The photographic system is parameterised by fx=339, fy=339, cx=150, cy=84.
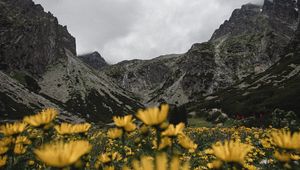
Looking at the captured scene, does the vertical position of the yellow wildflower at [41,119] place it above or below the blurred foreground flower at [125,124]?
above

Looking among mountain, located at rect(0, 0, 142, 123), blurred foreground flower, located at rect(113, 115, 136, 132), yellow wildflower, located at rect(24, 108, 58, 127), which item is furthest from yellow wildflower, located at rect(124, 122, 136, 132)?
mountain, located at rect(0, 0, 142, 123)

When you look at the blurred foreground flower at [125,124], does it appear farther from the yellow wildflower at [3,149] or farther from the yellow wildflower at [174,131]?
the yellow wildflower at [3,149]

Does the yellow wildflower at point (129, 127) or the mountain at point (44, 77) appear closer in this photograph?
the yellow wildflower at point (129, 127)

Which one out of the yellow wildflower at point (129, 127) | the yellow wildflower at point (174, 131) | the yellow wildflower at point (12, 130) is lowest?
the yellow wildflower at point (174, 131)

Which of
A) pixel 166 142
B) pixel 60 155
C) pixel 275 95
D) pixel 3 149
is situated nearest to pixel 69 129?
pixel 3 149

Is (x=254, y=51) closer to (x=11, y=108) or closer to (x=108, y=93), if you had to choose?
(x=108, y=93)

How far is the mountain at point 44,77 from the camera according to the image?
132500 millimetres

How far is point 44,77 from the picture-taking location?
171 metres

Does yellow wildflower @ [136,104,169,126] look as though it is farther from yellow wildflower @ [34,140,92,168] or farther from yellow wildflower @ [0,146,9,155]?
yellow wildflower @ [0,146,9,155]

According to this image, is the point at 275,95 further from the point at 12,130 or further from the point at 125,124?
the point at 12,130

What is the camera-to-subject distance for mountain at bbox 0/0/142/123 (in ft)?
435

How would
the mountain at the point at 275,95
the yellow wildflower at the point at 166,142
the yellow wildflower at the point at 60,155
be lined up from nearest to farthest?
the yellow wildflower at the point at 60,155 → the yellow wildflower at the point at 166,142 → the mountain at the point at 275,95

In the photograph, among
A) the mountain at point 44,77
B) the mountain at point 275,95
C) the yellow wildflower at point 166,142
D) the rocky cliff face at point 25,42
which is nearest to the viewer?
the yellow wildflower at point 166,142

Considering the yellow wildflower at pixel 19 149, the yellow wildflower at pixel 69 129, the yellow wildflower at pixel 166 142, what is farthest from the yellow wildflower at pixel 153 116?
the yellow wildflower at pixel 19 149
